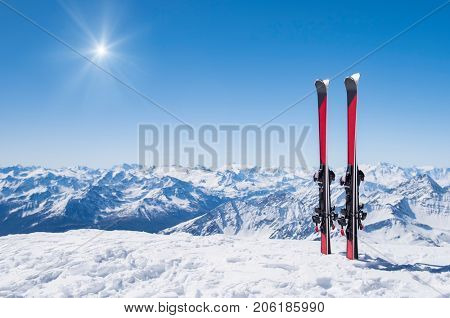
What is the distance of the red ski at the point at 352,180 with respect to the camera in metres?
11.1

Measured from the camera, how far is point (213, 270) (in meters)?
10.2

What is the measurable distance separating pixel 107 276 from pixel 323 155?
7.42 metres

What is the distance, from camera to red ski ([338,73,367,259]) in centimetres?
1107

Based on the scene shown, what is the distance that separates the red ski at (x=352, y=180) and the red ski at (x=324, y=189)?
2.37 ft

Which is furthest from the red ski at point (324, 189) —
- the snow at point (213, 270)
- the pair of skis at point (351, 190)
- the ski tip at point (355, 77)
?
the ski tip at point (355, 77)

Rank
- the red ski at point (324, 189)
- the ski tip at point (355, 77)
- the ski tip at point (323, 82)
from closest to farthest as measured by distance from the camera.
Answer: the ski tip at point (355, 77) < the red ski at point (324, 189) < the ski tip at point (323, 82)

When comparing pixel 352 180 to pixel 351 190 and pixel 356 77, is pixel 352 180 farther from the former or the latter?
pixel 356 77

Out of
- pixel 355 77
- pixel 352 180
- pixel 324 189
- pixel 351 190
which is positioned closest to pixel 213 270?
pixel 324 189

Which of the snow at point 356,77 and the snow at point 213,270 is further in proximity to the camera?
the snow at point 356,77

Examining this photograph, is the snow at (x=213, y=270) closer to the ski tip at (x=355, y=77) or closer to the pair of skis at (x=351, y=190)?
the pair of skis at (x=351, y=190)

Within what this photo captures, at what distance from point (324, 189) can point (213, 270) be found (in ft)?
14.4

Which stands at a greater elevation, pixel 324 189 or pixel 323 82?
pixel 323 82
